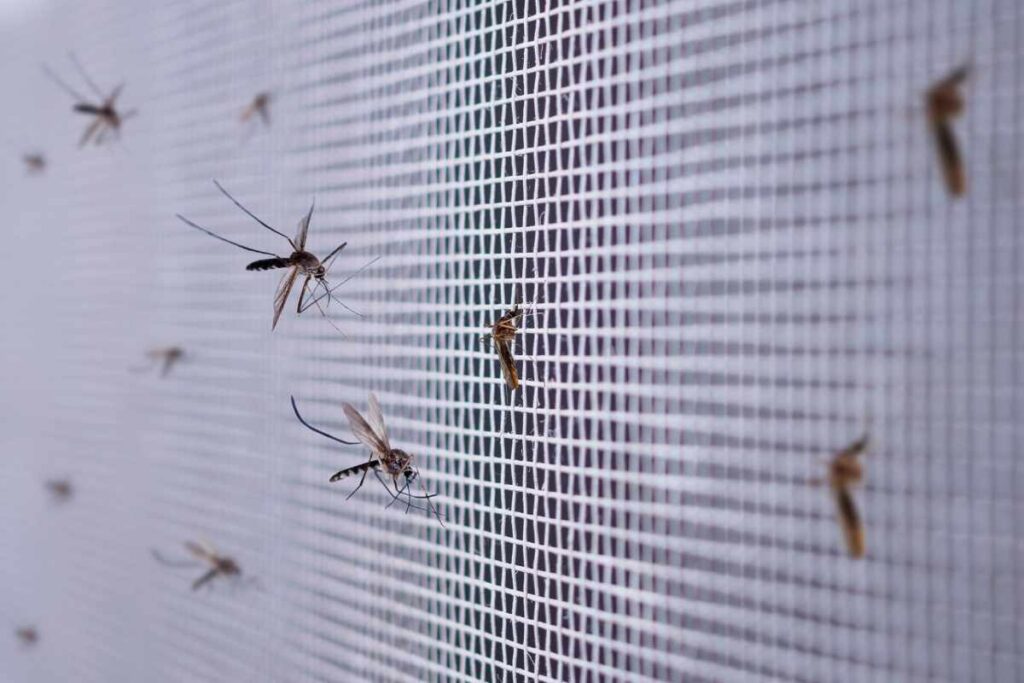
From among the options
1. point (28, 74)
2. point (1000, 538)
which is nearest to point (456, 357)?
point (1000, 538)

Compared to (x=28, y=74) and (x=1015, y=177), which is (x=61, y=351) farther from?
(x=1015, y=177)

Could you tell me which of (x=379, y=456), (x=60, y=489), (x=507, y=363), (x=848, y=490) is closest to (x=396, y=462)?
(x=379, y=456)

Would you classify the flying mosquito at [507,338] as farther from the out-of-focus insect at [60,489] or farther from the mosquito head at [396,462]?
the out-of-focus insect at [60,489]

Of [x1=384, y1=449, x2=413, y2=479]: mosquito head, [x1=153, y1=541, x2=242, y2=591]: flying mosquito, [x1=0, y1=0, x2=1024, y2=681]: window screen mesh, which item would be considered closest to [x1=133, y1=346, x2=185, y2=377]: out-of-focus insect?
[x1=0, y1=0, x2=1024, y2=681]: window screen mesh

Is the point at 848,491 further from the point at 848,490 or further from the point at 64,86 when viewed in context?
the point at 64,86

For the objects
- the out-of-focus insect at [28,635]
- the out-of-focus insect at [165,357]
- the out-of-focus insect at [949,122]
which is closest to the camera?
the out-of-focus insect at [949,122]

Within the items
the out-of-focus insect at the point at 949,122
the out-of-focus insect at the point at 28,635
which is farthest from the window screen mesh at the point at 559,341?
the out-of-focus insect at the point at 28,635
